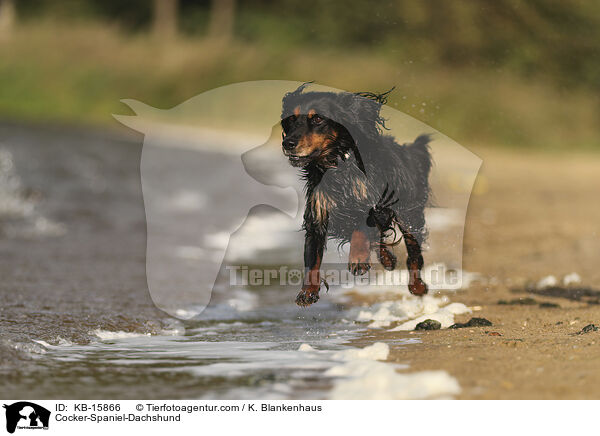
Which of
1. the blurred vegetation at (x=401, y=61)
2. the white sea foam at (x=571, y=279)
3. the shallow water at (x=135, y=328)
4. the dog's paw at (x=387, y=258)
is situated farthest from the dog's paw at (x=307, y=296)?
the blurred vegetation at (x=401, y=61)

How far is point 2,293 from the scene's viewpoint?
222 inches

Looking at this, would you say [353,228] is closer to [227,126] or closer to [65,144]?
[65,144]

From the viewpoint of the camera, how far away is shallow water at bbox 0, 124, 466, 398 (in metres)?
3.48

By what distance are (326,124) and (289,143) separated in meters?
0.26

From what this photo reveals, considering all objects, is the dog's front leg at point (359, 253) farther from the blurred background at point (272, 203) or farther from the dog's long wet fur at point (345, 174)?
the blurred background at point (272, 203)

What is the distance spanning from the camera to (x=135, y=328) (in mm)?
4715

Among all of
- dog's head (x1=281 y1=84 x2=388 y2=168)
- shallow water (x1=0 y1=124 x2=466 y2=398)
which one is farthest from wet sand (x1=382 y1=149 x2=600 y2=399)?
dog's head (x1=281 y1=84 x2=388 y2=168)

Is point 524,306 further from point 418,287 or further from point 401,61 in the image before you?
point 401,61

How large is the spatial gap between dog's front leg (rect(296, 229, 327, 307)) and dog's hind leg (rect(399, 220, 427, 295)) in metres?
0.52

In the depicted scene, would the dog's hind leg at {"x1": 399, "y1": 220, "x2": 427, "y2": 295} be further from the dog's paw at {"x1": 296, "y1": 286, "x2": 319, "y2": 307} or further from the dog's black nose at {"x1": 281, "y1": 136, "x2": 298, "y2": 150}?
the dog's black nose at {"x1": 281, "y1": 136, "x2": 298, "y2": 150}

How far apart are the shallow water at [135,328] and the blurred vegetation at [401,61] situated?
28.8 feet
